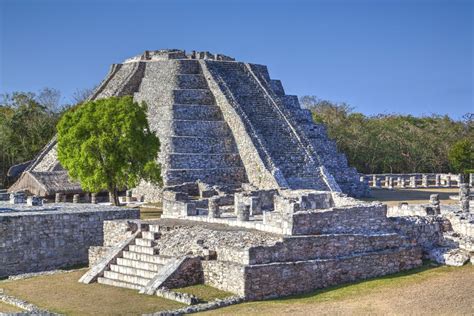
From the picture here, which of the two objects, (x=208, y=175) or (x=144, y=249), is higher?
(x=208, y=175)

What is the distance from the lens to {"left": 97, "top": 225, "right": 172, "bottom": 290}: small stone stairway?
2269 cm

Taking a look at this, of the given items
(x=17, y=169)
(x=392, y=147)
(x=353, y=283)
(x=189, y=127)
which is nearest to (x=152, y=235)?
(x=353, y=283)

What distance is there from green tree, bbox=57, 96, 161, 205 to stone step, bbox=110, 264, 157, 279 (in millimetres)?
13985

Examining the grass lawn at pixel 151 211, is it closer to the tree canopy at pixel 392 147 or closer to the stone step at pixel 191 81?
the stone step at pixel 191 81

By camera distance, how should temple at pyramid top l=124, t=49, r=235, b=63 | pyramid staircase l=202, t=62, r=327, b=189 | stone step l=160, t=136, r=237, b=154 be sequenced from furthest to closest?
temple at pyramid top l=124, t=49, r=235, b=63 → pyramid staircase l=202, t=62, r=327, b=189 → stone step l=160, t=136, r=237, b=154

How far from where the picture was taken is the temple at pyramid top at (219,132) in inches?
1844

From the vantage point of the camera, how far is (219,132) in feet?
167

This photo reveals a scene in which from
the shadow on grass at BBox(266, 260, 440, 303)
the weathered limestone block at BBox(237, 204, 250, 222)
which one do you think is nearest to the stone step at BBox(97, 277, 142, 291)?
the shadow on grass at BBox(266, 260, 440, 303)

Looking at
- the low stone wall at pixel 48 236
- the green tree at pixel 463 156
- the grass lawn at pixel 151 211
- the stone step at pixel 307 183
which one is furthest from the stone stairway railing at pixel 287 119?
the low stone wall at pixel 48 236

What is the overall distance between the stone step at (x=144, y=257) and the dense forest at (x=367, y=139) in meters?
34.6

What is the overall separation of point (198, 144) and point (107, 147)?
12.3m

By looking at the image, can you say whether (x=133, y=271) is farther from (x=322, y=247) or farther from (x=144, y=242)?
(x=322, y=247)

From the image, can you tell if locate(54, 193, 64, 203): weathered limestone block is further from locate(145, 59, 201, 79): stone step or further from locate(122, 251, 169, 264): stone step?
locate(122, 251, 169, 264): stone step

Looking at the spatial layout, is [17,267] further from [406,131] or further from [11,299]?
[406,131]
